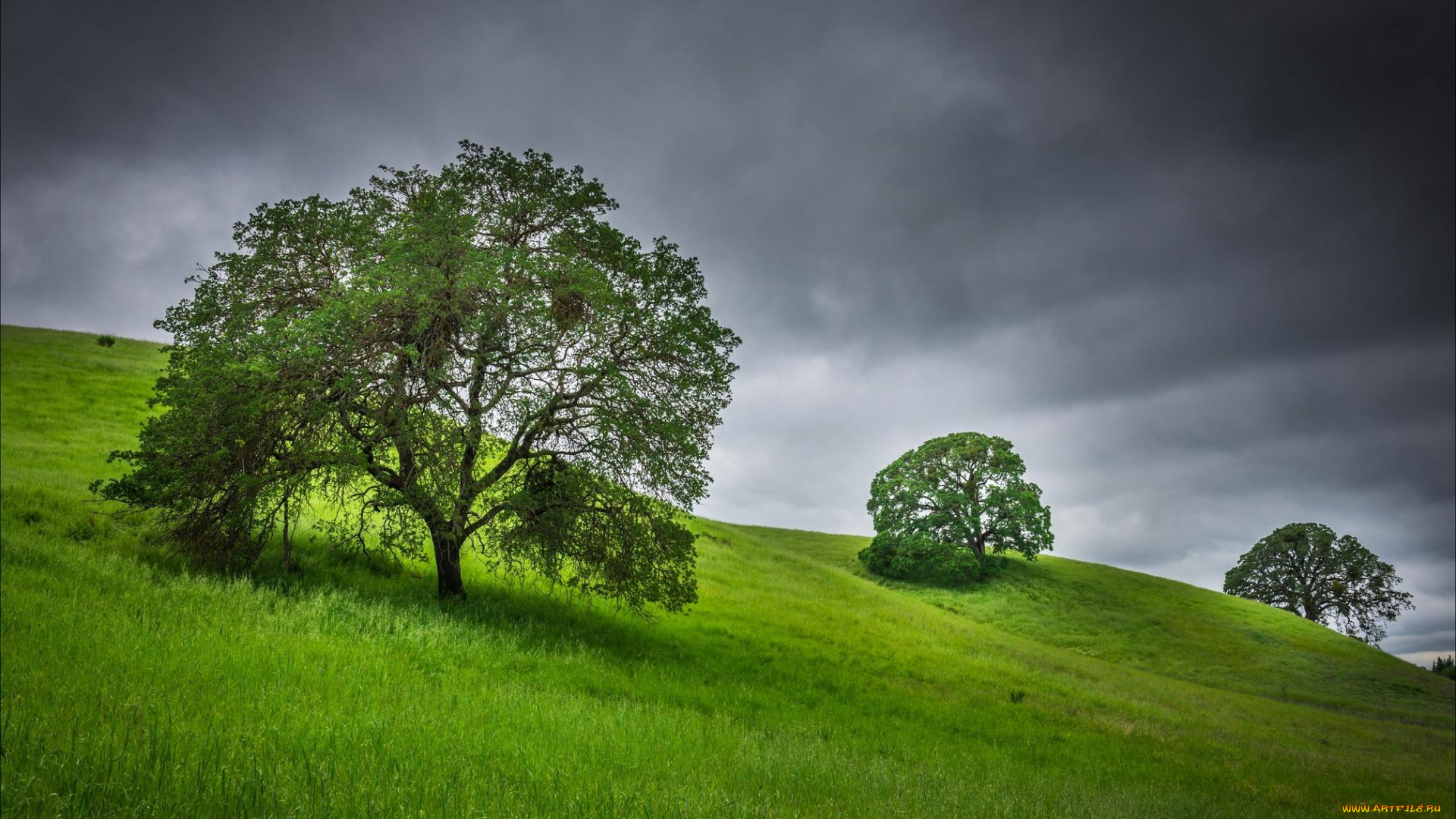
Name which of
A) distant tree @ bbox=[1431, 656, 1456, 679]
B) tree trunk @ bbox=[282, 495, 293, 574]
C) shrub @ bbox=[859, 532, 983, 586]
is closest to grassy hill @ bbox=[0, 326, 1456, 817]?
tree trunk @ bbox=[282, 495, 293, 574]

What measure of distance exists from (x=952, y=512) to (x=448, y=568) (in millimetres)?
42800

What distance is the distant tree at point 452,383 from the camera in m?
12.6

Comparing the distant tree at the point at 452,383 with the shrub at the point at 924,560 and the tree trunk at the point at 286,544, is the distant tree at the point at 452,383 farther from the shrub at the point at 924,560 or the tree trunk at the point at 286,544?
the shrub at the point at 924,560

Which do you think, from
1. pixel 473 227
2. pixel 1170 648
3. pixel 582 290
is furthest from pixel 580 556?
pixel 1170 648

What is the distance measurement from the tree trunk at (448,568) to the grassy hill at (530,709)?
0.79 meters

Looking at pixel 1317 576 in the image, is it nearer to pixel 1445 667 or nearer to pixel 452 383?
pixel 1445 667

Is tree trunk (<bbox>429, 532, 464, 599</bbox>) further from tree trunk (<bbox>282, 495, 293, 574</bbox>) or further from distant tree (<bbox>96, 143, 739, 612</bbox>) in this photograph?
tree trunk (<bbox>282, 495, 293, 574</bbox>)

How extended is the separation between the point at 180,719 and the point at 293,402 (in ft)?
27.8

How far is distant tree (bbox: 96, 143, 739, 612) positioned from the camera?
41.4 feet

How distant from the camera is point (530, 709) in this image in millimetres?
8727

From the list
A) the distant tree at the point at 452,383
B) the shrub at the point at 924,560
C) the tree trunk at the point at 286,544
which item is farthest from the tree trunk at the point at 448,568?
the shrub at the point at 924,560

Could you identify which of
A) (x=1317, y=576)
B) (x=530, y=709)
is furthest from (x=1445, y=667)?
(x=530, y=709)

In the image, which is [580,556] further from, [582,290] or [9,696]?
[9,696]

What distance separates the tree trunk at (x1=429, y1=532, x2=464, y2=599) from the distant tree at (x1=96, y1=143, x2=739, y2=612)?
0.05 m
